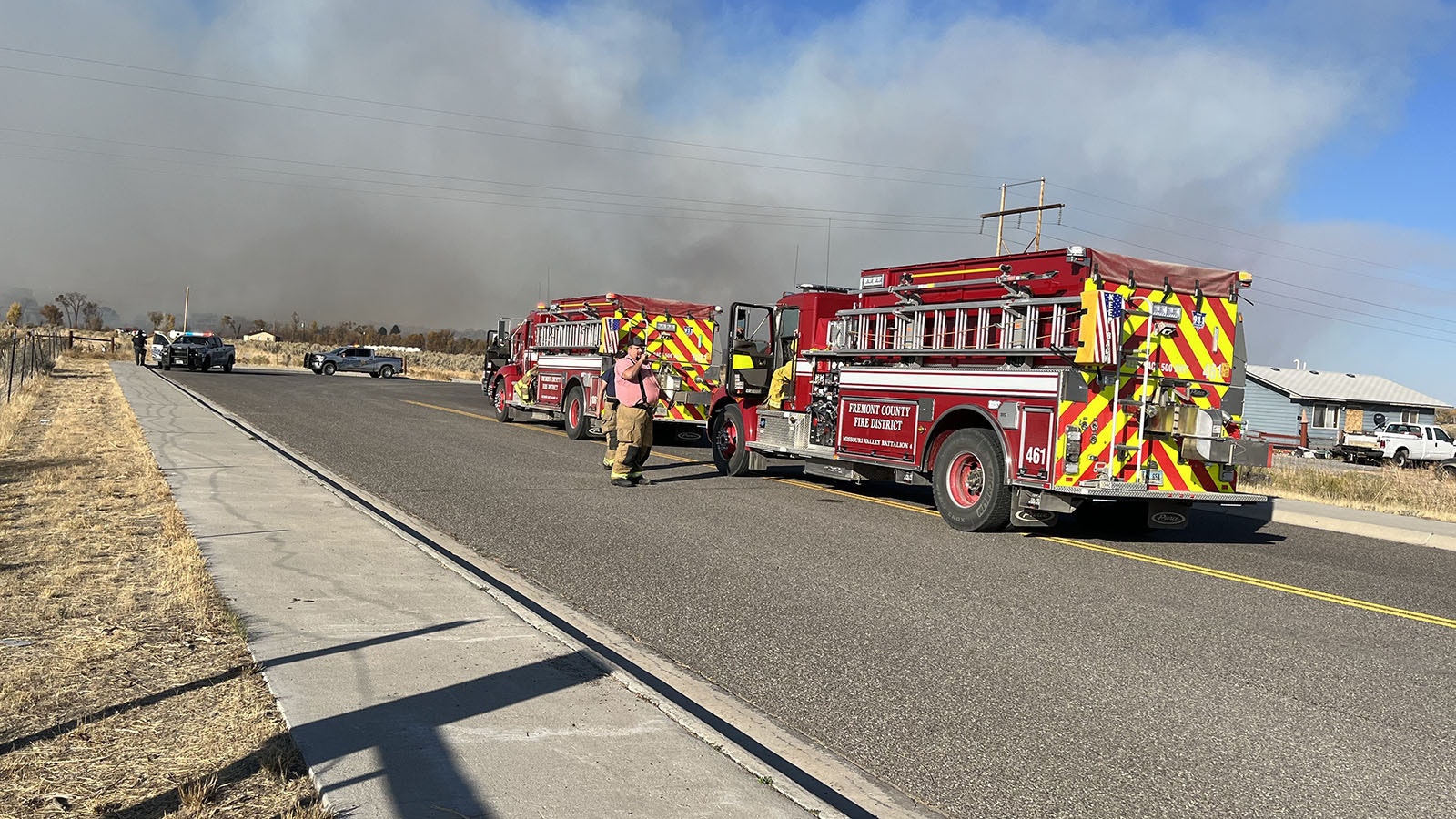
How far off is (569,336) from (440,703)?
1867 centimetres

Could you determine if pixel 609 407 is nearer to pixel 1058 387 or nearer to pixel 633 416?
pixel 633 416

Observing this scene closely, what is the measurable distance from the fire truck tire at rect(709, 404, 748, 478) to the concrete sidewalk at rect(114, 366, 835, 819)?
757cm

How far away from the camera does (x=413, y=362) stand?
87.4 metres

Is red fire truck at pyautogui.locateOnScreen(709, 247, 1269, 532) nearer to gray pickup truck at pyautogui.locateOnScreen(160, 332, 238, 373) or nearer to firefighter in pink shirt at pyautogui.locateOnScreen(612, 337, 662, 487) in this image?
firefighter in pink shirt at pyautogui.locateOnScreen(612, 337, 662, 487)

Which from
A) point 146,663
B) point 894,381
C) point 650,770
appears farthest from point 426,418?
point 650,770

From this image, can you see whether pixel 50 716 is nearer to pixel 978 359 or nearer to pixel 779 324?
pixel 978 359

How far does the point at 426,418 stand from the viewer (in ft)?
82.6

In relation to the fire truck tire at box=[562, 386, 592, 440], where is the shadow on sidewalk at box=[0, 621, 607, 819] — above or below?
below

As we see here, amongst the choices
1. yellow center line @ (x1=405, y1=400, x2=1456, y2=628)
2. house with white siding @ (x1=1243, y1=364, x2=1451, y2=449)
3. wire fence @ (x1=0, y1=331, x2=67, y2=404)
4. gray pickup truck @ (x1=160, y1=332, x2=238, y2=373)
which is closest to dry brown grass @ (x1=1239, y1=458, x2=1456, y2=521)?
yellow center line @ (x1=405, y1=400, x2=1456, y2=628)

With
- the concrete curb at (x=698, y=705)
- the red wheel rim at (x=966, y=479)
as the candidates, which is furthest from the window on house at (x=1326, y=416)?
the concrete curb at (x=698, y=705)

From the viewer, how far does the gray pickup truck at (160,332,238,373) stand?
47.8 m

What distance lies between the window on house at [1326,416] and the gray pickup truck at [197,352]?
52.6m

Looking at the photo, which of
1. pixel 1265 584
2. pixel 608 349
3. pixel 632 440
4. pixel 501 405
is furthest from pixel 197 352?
pixel 1265 584

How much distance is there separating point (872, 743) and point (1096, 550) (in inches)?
259
